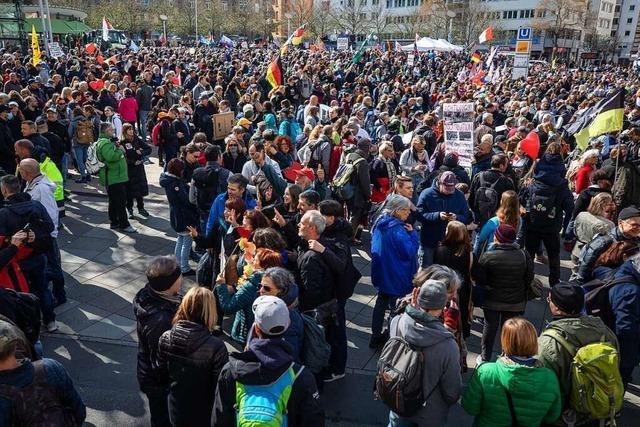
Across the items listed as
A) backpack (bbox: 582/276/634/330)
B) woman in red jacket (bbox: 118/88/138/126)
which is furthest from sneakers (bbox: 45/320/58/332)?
woman in red jacket (bbox: 118/88/138/126)

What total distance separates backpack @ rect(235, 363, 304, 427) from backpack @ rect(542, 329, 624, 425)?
1820mm

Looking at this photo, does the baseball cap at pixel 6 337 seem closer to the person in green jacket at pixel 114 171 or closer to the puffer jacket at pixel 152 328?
the puffer jacket at pixel 152 328

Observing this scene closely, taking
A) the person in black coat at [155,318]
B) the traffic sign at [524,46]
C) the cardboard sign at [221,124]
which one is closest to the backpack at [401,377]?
the person in black coat at [155,318]

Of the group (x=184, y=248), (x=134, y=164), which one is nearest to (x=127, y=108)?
(x=134, y=164)

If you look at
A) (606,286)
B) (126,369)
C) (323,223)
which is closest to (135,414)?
(126,369)

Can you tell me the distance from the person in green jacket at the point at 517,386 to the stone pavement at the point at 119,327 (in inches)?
57.4

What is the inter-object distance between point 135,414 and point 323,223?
2.29 meters

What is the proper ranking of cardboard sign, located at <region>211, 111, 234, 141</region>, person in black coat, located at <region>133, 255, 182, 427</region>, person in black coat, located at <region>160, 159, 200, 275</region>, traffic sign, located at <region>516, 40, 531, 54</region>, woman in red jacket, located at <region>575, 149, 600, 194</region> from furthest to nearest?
1. traffic sign, located at <region>516, 40, 531, 54</region>
2. cardboard sign, located at <region>211, 111, 234, 141</region>
3. woman in red jacket, located at <region>575, 149, 600, 194</region>
4. person in black coat, located at <region>160, 159, 200, 275</region>
5. person in black coat, located at <region>133, 255, 182, 427</region>

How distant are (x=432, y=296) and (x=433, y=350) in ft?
1.10

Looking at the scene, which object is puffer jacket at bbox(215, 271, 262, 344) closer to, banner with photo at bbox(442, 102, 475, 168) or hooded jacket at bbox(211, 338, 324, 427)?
hooded jacket at bbox(211, 338, 324, 427)

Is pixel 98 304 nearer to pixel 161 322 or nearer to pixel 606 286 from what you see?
pixel 161 322

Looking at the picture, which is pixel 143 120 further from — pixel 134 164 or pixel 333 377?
pixel 333 377

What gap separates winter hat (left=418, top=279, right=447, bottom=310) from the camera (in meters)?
3.44

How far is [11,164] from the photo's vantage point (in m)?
9.32
